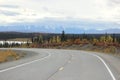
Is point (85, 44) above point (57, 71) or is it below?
below

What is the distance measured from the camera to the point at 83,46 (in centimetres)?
8012

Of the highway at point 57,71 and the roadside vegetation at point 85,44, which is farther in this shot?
the roadside vegetation at point 85,44

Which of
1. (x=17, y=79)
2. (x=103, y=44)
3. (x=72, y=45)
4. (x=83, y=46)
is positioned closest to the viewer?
(x=17, y=79)

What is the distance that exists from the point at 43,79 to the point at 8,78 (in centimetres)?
161

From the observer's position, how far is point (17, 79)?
17.5m

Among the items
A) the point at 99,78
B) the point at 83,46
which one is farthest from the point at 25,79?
the point at 83,46

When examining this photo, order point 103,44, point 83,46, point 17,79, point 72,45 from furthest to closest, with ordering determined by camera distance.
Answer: point 72,45 → point 83,46 → point 103,44 → point 17,79

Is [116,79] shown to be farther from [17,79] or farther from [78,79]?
[17,79]

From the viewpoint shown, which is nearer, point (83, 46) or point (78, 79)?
point (78, 79)

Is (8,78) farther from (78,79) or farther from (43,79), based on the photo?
(78,79)

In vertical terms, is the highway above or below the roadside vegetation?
above

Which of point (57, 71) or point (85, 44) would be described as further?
point (85, 44)

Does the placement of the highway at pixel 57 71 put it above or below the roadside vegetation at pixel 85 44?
above

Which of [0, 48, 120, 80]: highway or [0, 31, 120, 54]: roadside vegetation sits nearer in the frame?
[0, 48, 120, 80]: highway
